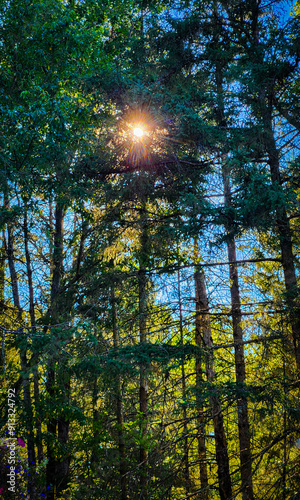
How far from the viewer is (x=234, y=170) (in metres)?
5.64

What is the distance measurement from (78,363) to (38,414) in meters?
2.31

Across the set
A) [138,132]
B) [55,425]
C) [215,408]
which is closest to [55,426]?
[55,425]

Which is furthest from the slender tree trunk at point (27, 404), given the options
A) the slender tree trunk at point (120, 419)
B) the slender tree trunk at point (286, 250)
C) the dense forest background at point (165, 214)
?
the slender tree trunk at point (286, 250)

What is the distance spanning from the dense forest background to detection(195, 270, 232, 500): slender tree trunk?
40 millimetres

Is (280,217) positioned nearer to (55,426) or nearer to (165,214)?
(165,214)

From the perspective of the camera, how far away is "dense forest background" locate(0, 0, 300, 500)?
5434 millimetres

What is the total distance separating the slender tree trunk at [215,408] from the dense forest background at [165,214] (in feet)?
0.13

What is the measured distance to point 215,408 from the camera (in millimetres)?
6230

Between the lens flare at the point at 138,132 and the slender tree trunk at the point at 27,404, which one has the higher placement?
the lens flare at the point at 138,132

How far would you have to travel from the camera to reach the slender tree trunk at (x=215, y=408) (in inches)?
241


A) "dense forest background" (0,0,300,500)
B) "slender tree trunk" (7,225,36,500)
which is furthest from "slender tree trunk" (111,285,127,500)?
"slender tree trunk" (7,225,36,500)

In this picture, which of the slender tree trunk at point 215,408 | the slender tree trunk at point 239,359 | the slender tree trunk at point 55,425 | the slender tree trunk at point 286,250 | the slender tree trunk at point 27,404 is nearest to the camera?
the slender tree trunk at point 286,250

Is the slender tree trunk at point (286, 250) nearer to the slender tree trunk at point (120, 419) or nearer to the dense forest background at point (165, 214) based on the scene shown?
the dense forest background at point (165, 214)

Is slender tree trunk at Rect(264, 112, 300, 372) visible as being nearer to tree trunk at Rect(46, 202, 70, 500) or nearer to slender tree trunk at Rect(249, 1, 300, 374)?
slender tree trunk at Rect(249, 1, 300, 374)
